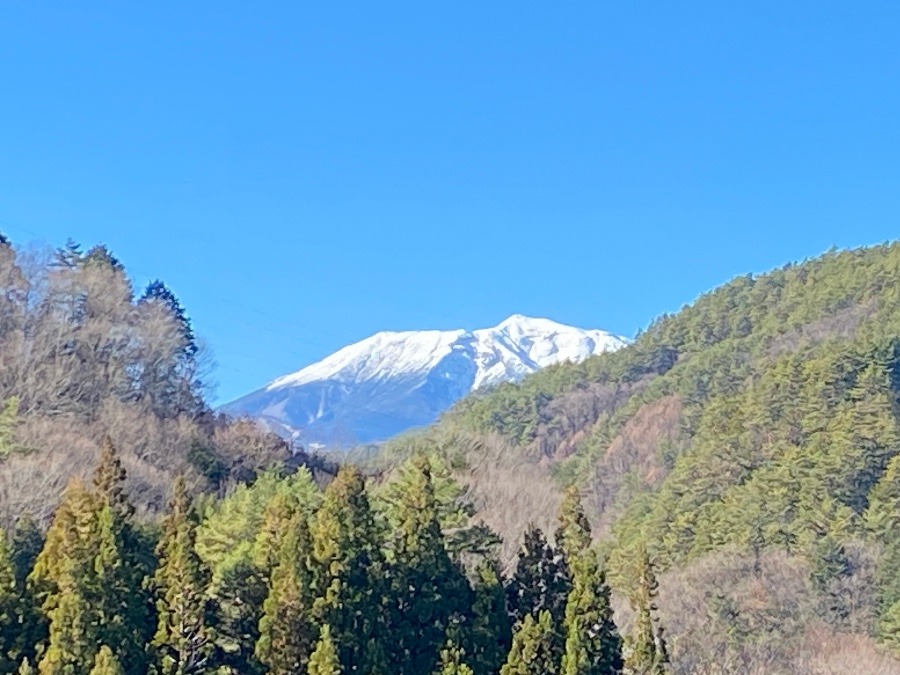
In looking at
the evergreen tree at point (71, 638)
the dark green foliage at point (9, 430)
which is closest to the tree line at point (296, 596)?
the evergreen tree at point (71, 638)

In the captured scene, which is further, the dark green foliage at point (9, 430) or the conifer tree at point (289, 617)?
the dark green foliage at point (9, 430)

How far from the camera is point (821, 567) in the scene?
1811 inches

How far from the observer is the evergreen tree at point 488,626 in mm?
25328

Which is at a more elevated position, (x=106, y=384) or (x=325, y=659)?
(x=106, y=384)

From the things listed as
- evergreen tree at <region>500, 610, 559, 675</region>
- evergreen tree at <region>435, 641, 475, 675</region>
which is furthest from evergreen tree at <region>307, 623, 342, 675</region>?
evergreen tree at <region>500, 610, 559, 675</region>

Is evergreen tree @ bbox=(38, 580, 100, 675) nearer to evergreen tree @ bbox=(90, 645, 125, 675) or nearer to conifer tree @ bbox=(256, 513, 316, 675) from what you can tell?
evergreen tree @ bbox=(90, 645, 125, 675)

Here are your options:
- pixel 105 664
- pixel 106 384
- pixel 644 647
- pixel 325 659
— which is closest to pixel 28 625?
pixel 105 664

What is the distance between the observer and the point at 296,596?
23250 millimetres

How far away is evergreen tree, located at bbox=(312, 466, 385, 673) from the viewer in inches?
939

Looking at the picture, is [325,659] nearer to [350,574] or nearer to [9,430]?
[350,574]

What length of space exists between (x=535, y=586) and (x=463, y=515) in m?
3.12

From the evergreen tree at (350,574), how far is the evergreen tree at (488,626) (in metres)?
1.84

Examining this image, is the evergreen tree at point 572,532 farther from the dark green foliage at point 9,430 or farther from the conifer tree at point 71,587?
the dark green foliage at point 9,430

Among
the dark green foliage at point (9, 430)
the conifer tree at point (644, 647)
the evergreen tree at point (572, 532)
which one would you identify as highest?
the dark green foliage at point (9, 430)
